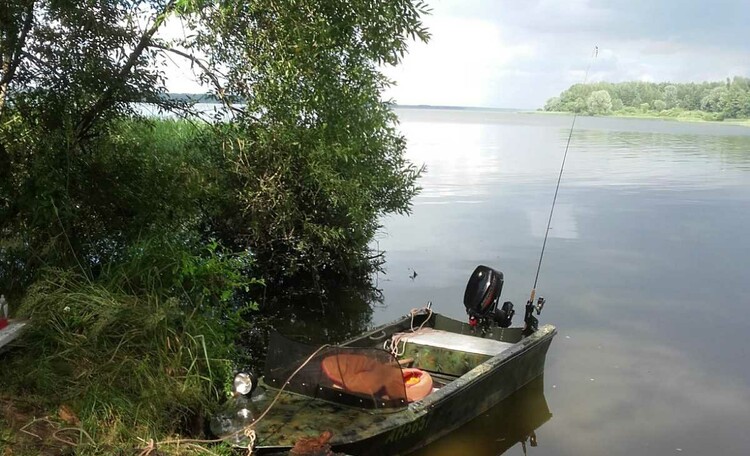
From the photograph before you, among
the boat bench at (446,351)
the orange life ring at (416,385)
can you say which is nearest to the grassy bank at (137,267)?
the orange life ring at (416,385)

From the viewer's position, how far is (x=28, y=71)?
24.2ft

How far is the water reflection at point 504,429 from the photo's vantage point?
7.04 metres

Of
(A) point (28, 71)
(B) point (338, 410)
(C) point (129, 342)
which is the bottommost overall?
(B) point (338, 410)

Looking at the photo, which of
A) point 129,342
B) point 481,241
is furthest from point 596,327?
point 129,342

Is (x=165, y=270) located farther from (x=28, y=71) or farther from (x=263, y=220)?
(x=263, y=220)

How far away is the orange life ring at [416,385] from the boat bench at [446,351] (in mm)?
963

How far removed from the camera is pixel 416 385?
259 inches

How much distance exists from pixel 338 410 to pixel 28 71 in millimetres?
4916

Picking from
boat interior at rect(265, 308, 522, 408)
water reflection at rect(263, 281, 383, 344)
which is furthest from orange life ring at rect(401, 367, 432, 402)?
water reflection at rect(263, 281, 383, 344)

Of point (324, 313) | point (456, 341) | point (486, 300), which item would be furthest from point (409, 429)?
point (324, 313)

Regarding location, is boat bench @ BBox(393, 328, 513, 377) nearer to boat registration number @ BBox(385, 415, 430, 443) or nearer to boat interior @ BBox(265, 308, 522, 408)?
boat interior @ BBox(265, 308, 522, 408)

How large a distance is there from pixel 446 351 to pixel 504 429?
1.13 m

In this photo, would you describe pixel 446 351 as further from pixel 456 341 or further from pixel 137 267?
pixel 137 267

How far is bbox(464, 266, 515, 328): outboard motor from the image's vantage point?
8.53 m
